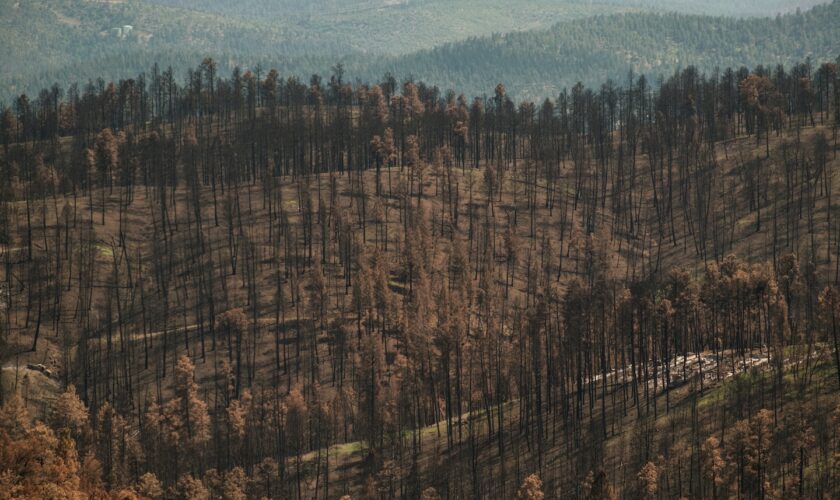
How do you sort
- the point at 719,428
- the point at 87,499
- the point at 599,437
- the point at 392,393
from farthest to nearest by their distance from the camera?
the point at 392,393
the point at 599,437
the point at 719,428
the point at 87,499

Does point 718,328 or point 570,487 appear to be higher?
point 718,328

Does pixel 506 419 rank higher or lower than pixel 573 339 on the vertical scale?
lower

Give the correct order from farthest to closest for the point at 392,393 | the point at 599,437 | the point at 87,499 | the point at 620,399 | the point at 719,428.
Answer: the point at 392,393 < the point at 620,399 < the point at 599,437 < the point at 719,428 < the point at 87,499

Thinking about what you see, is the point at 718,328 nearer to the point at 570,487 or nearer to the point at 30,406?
the point at 570,487

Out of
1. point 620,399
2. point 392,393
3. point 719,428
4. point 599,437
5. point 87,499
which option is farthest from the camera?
point 392,393

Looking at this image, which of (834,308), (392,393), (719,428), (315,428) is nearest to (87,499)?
(315,428)

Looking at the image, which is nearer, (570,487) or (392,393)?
(570,487)

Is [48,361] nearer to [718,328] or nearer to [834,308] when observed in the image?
[718,328]

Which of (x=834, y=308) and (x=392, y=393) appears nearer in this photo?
(x=834, y=308)

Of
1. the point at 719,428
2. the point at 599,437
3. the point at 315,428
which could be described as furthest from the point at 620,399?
the point at 315,428
